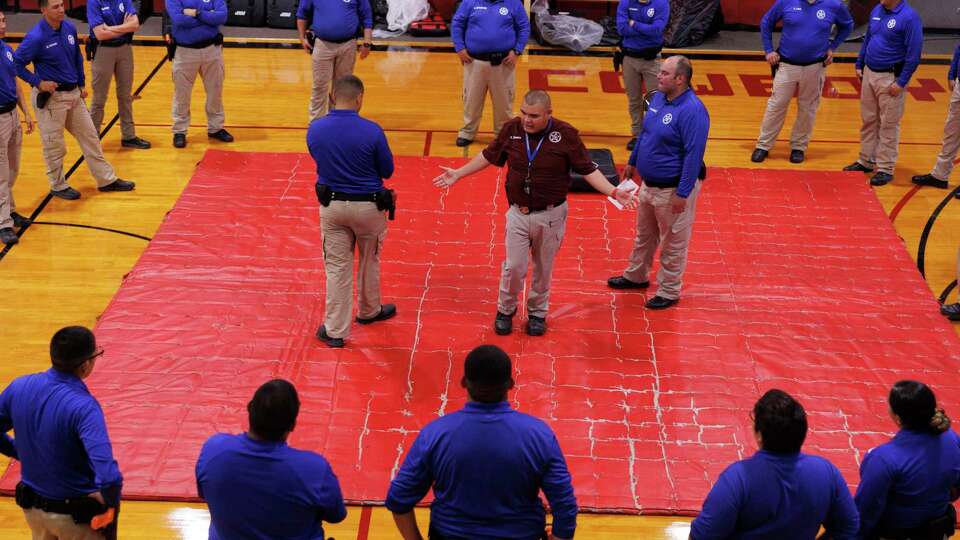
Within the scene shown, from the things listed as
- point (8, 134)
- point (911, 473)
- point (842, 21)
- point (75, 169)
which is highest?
point (842, 21)

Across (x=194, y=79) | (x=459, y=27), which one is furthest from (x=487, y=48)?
(x=194, y=79)

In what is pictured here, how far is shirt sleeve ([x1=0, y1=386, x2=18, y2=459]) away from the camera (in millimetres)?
3918

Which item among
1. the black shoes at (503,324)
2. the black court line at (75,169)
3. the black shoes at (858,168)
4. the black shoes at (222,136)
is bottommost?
the black court line at (75,169)

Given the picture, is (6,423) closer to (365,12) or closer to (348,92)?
(348,92)

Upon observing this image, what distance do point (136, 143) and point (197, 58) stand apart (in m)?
0.94

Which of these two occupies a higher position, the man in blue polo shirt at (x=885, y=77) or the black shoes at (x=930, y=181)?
the man in blue polo shirt at (x=885, y=77)

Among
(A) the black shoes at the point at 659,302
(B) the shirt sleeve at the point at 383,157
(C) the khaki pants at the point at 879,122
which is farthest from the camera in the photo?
(C) the khaki pants at the point at 879,122

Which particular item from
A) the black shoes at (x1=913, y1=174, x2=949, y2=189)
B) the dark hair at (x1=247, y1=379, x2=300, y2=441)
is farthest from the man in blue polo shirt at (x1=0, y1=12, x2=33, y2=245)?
the black shoes at (x1=913, y1=174, x2=949, y2=189)

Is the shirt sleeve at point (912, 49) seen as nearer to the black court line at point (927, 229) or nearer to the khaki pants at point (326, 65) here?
the black court line at point (927, 229)

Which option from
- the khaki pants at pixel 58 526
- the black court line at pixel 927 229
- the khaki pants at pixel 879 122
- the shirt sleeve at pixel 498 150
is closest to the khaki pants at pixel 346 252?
the shirt sleeve at pixel 498 150

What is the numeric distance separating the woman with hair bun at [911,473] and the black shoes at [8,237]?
619cm

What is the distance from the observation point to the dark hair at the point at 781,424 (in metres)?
3.45

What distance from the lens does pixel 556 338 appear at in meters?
6.64

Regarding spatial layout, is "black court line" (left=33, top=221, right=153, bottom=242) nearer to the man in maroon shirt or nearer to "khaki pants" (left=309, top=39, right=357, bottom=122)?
"khaki pants" (left=309, top=39, right=357, bottom=122)
